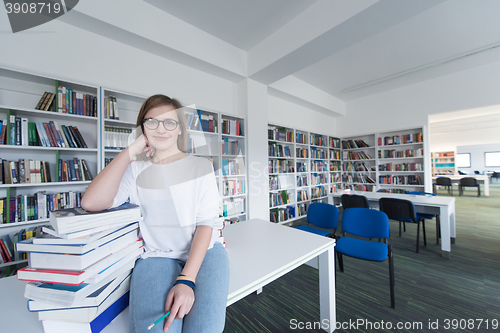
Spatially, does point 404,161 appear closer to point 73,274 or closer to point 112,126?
point 112,126

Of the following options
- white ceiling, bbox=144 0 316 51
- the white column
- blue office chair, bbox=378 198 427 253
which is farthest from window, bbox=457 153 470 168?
white ceiling, bbox=144 0 316 51

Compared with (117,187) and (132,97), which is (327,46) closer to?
(132,97)

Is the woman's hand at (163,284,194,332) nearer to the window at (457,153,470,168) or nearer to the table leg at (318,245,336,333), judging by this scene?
the table leg at (318,245,336,333)

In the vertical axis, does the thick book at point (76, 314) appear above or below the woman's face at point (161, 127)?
below

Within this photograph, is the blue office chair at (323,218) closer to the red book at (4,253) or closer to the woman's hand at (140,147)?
the woman's hand at (140,147)

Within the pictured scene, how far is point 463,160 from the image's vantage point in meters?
11.6

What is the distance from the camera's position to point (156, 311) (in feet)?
2.09

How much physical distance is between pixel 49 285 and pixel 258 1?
3.26 m

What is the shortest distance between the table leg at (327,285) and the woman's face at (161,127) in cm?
124

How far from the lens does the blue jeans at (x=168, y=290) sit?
63 cm

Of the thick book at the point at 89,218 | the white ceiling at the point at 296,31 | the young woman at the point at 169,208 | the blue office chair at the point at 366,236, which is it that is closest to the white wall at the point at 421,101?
the white ceiling at the point at 296,31

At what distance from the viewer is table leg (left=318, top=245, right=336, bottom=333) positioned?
137 centimetres

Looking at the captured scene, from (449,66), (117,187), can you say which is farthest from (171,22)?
(449,66)

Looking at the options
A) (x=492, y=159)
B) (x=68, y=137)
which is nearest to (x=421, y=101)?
(x=68, y=137)
